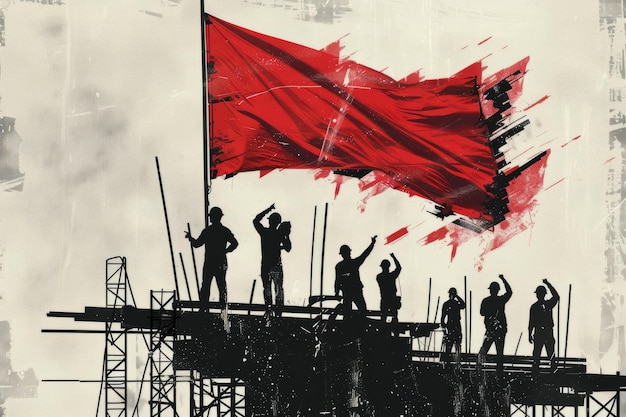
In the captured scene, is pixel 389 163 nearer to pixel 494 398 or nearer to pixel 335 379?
pixel 335 379

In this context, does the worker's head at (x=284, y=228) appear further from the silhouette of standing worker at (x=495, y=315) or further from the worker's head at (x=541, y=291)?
the worker's head at (x=541, y=291)

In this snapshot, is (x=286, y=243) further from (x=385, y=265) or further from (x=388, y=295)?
(x=388, y=295)

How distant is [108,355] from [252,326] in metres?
6.49

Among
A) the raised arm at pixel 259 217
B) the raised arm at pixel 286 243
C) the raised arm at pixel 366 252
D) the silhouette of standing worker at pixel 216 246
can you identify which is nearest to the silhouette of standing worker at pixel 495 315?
the raised arm at pixel 366 252

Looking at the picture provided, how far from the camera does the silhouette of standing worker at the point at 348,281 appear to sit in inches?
918

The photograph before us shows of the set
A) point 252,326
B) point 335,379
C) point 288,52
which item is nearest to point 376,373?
point 335,379

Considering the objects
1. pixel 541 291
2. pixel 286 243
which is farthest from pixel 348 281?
pixel 541 291

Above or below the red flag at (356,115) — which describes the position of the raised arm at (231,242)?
below

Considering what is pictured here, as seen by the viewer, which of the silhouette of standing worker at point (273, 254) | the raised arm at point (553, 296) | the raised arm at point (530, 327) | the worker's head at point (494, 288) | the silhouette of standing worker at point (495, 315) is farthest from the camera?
the raised arm at point (530, 327)

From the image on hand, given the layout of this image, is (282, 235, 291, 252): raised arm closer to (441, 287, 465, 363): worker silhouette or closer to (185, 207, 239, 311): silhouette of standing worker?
(185, 207, 239, 311): silhouette of standing worker

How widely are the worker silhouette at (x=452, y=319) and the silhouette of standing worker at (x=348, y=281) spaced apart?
11.6 feet

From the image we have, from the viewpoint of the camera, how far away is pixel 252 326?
23328mm

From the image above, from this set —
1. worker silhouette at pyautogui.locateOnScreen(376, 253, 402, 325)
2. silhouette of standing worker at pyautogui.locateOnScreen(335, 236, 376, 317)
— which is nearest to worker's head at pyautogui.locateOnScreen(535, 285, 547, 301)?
worker silhouette at pyautogui.locateOnScreen(376, 253, 402, 325)

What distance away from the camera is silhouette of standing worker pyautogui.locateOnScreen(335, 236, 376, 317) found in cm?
2331
